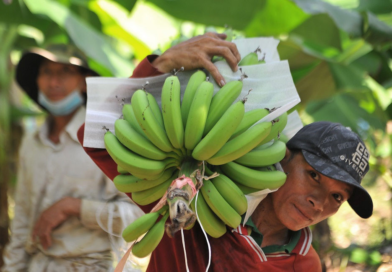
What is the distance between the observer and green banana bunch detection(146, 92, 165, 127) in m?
1.50

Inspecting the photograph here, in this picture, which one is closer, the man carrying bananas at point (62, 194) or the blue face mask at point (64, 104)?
the man carrying bananas at point (62, 194)

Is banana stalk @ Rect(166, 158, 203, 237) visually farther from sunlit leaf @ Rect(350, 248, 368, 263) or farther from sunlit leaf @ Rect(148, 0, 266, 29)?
sunlit leaf @ Rect(350, 248, 368, 263)

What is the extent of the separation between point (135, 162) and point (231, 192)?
1.03 feet

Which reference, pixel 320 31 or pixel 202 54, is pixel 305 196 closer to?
pixel 202 54

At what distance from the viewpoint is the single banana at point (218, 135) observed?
136cm

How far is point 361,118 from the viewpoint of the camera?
3.36 meters

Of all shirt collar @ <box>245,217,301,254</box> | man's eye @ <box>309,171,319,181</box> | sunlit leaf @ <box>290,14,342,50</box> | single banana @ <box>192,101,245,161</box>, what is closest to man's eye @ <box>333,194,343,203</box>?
man's eye @ <box>309,171,319,181</box>

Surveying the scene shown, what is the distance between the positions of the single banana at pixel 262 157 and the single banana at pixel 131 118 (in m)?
0.34

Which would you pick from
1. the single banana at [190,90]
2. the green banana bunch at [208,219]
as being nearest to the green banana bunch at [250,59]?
the single banana at [190,90]

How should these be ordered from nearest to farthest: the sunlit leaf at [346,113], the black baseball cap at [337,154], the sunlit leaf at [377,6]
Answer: the black baseball cap at [337,154], the sunlit leaf at [346,113], the sunlit leaf at [377,6]

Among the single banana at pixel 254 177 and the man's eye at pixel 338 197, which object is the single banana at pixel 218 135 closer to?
the single banana at pixel 254 177

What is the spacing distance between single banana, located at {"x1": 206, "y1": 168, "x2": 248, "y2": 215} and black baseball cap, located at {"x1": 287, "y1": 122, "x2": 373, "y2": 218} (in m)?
0.29

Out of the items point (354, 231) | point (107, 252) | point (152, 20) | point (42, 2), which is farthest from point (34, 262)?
point (354, 231)

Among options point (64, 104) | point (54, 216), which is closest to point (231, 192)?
point (54, 216)
